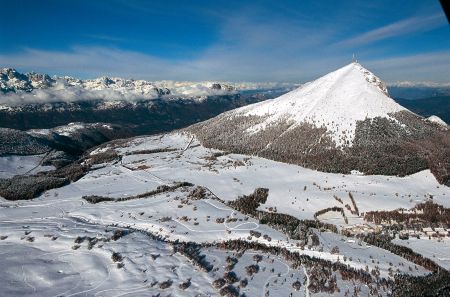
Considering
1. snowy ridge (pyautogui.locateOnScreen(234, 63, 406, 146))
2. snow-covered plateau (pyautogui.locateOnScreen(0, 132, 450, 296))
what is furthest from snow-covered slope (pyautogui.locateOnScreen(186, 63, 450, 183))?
snow-covered plateau (pyautogui.locateOnScreen(0, 132, 450, 296))

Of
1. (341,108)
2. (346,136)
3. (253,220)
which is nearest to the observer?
(253,220)

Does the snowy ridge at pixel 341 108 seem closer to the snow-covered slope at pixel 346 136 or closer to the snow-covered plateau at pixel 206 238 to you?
the snow-covered slope at pixel 346 136

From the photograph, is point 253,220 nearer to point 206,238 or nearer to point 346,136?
point 206,238

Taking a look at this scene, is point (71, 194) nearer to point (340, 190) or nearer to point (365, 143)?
point (340, 190)

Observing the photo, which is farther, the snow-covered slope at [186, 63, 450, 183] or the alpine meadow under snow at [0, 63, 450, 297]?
the snow-covered slope at [186, 63, 450, 183]

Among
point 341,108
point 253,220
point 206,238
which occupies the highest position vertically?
point 341,108

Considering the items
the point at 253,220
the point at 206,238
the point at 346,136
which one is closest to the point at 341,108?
the point at 346,136

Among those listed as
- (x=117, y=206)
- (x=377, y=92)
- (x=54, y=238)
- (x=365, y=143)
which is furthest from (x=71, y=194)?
(x=377, y=92)

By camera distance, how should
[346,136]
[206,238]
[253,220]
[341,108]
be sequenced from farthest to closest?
[341,108] < [346,136] < [253,220] < [206,238]

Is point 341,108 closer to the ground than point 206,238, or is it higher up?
higher up

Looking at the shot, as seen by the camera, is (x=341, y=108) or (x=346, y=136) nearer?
(x=346, y=136)

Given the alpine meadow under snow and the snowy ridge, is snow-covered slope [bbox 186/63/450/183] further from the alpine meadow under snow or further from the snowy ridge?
the alpine meadow under snow

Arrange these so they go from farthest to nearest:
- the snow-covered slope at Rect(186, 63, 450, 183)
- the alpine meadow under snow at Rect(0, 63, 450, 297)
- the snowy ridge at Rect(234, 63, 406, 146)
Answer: the snowy ridge at Rect(234, 63, 406, 146) → the snow-covered slope at Rect(186, 63, 450, 183) → the alpine meadow under snow at Rect(0, 63, 450, 297)
